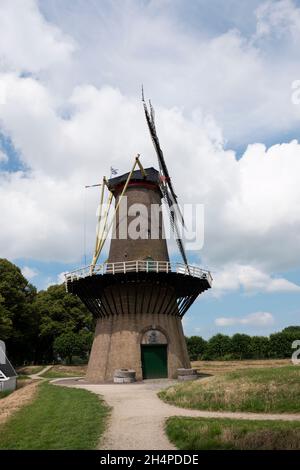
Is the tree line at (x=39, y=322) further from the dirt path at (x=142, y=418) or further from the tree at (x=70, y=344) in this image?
the dirt path at (x=142, y=418)

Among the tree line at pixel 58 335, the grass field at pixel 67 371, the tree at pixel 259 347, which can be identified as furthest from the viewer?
the tree at pixel 259 347

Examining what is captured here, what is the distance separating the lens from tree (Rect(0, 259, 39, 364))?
139 ft

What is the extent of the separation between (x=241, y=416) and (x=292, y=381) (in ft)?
11.6

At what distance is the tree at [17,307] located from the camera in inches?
1662

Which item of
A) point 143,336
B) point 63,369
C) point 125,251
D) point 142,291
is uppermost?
point 125,251

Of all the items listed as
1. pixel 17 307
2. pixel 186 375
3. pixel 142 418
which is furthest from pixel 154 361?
pixel 17 307

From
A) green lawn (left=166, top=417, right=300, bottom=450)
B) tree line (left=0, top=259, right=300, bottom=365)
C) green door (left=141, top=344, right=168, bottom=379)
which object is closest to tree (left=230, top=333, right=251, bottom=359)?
tree line (left=0, top=259, right=300, bottom=365)

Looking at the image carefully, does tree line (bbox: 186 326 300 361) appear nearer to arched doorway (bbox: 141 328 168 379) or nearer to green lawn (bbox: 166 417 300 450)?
arched doorway (bbox: 141 328 168 379)

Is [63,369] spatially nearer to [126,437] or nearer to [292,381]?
[292,381]

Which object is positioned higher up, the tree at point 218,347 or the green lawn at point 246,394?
the tree at point 218,347

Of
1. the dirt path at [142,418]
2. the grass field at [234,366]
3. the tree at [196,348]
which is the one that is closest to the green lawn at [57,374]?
the grass field at [234,366]

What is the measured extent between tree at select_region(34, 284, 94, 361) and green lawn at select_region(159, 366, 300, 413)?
113 feet
